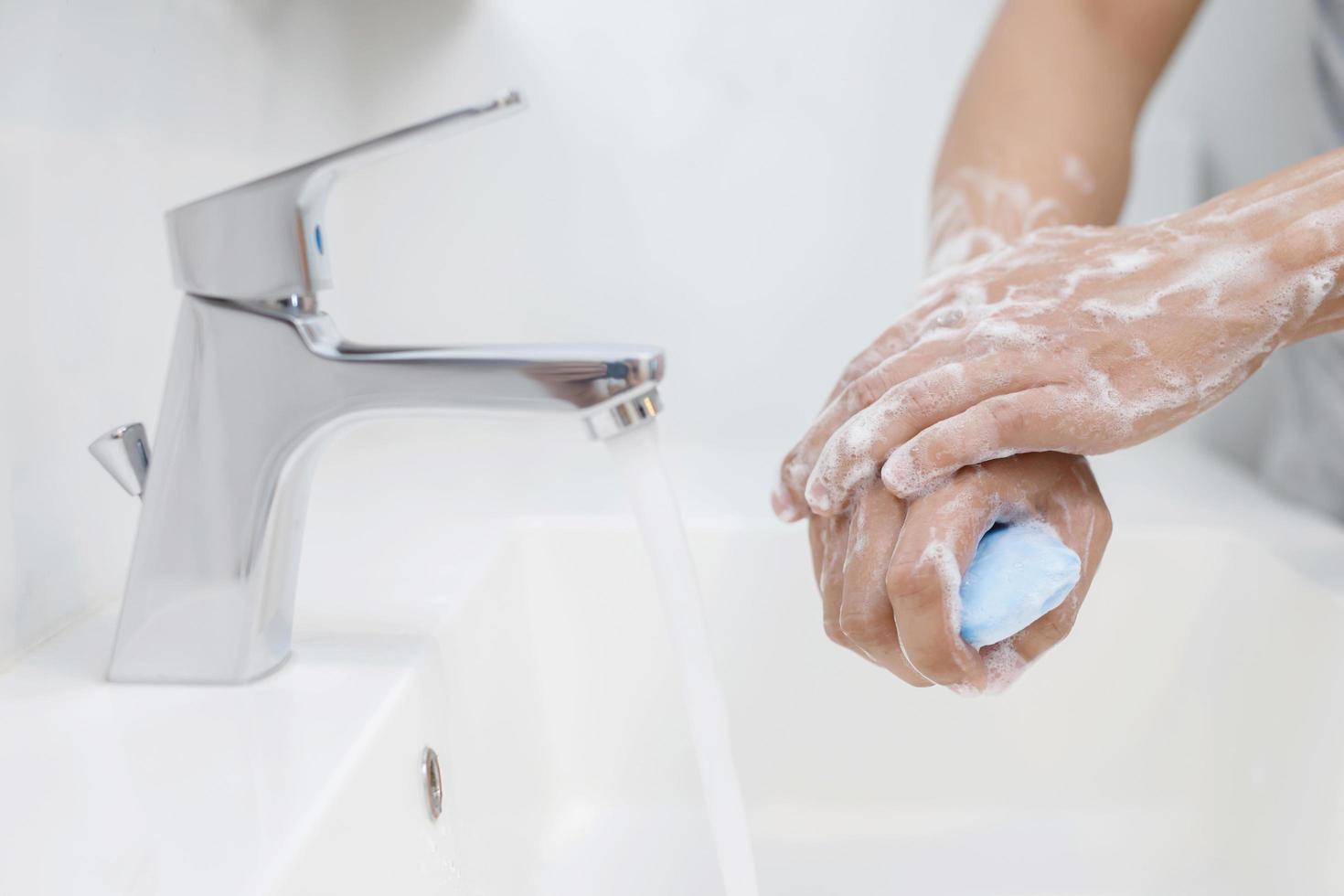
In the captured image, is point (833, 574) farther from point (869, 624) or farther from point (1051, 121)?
point (1051, 121)

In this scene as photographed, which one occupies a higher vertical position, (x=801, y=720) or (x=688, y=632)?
(x=688, y=632)

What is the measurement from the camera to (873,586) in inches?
17.4

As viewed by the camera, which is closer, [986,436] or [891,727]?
[986,436]

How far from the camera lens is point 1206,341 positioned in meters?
0.45

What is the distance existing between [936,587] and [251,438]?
27cm

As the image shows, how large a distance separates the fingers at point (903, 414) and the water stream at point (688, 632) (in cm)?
8

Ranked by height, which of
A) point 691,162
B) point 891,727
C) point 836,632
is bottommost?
A: point 891,727

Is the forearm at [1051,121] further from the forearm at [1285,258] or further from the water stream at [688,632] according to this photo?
the water stream at [688,632]

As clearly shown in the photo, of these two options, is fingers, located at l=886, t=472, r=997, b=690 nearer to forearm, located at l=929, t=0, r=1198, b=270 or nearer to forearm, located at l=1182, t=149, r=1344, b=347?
forearm, located at l=1182, t=149, r=1344, b=347

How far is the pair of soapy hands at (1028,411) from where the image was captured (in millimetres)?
431

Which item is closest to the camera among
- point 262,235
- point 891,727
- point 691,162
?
point 262,235

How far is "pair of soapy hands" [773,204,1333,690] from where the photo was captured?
43cm

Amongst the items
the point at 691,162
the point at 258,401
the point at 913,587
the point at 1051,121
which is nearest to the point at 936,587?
the point at 913,587

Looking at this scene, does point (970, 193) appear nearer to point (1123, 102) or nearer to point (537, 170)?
point (1123, 102)
